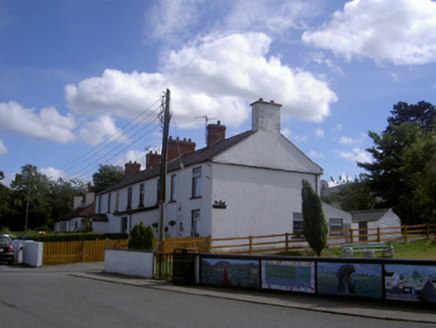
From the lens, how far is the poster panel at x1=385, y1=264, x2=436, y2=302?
11.6 m

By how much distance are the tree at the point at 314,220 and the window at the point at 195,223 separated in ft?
25.1

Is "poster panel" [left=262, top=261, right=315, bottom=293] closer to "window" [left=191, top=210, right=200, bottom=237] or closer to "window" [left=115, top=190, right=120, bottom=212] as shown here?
"window" [left=191, top=210, right=200, bottom=237]

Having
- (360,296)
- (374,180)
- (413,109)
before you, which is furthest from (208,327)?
(413,109)

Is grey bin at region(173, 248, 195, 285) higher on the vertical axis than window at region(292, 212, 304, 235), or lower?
lower

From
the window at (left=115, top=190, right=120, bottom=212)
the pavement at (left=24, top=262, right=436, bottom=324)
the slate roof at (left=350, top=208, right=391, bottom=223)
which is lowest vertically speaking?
the pavement at (left=24, top=262, right=436, bottom=324)

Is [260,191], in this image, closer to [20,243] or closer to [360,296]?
[20,243]

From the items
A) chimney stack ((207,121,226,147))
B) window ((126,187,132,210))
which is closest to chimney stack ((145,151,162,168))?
window ((126,187,132,210))

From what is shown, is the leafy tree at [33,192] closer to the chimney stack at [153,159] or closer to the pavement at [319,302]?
the chimney stack at [153,159]

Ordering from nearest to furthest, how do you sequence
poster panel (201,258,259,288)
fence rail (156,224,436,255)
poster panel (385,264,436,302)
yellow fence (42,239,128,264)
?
1. poster panel (385,264,436,302)
2. poster panel (201,258,259,288)
3. fence rail (156,224,436,255)
4. yellow fence (42,239,128,264)

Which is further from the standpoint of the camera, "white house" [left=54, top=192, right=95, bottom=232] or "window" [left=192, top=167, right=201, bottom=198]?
"white house" [left=54, top=192, right=95, bottom=232]

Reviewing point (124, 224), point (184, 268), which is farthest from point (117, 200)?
point (184, 268)

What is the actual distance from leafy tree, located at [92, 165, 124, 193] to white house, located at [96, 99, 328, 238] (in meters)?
43.9

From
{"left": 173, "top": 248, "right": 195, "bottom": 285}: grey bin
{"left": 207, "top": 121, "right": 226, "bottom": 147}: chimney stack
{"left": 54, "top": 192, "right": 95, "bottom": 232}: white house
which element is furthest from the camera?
{"left": 54, "top": 192, "right": 95, "bottom": 232}: white house

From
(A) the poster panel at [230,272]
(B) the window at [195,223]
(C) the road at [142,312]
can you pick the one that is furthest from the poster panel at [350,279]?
(B) the window at [195,223]
